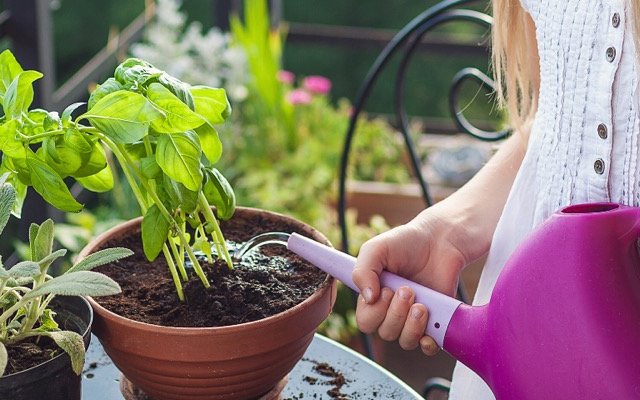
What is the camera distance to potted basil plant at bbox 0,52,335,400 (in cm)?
66

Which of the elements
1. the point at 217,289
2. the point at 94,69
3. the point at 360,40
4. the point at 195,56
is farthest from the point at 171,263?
the point at 360,40

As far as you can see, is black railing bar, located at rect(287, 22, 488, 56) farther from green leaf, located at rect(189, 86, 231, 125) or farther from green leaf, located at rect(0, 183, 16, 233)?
green leaf, located at rect(0, 183, 16, 233)

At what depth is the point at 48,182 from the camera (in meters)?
0.66

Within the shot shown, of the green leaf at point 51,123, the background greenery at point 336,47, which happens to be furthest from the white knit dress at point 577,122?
the background greenery at point 336,47

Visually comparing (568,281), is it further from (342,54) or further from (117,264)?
(342,54)

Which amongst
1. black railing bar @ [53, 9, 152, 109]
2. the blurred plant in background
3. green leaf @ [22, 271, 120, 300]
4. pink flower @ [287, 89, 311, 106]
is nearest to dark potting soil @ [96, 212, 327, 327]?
green leaf @ [22, 271, 120, 300]


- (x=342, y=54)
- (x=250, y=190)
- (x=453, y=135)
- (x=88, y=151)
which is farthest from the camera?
(x=342, y=54)

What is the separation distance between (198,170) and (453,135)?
2457 millimetres

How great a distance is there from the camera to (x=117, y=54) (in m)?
2.46

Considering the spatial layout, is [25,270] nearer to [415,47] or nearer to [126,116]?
[126,116]

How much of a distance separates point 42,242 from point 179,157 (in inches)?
4.9

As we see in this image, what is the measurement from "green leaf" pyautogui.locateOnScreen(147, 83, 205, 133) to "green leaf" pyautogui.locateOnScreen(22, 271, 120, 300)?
113 mm

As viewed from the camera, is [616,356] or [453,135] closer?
[616,356]

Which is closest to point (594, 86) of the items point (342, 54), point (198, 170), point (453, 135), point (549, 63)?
point (549, 63)
